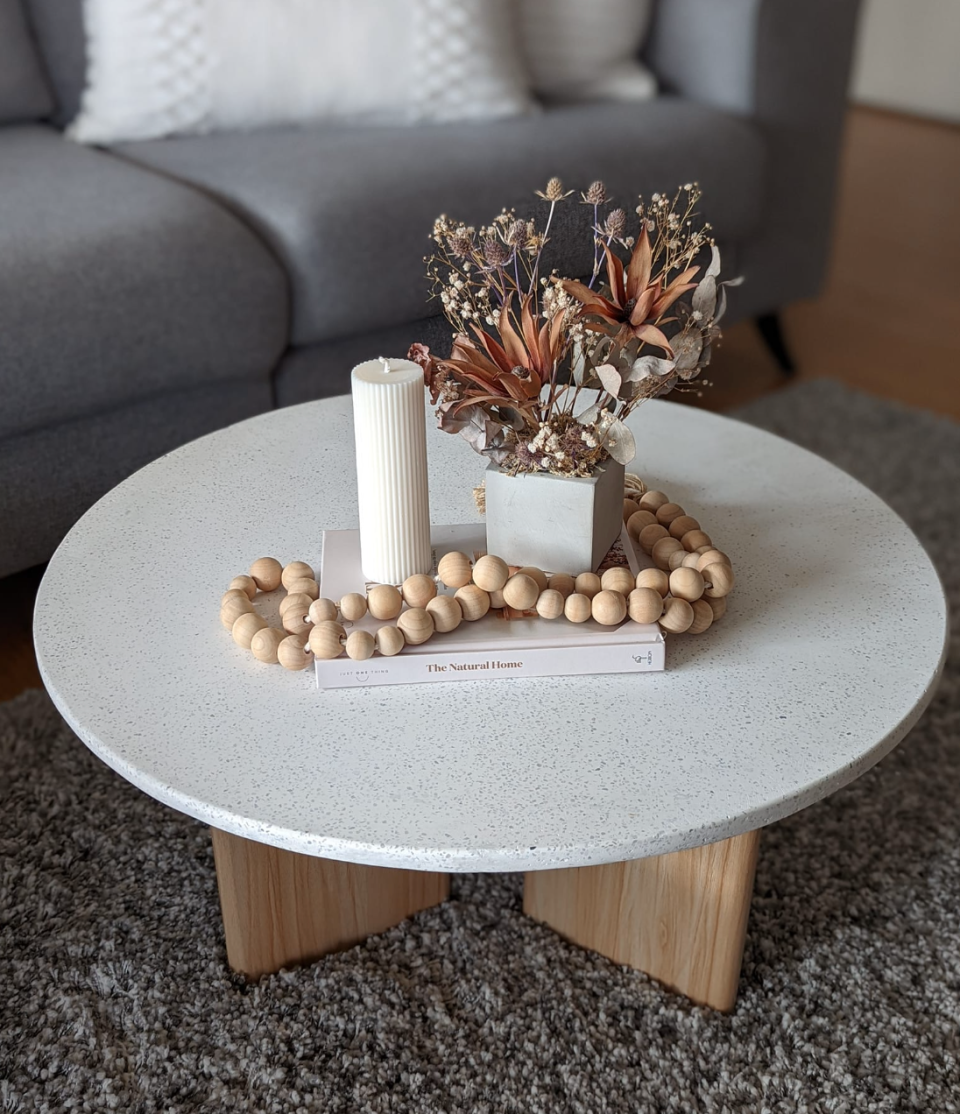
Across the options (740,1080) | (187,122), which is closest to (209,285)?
(187,122)

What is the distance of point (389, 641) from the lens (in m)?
0.85

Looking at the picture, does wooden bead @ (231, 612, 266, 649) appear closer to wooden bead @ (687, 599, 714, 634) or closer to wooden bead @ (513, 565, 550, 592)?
wooden bead @ (513, 565, 550, 592)

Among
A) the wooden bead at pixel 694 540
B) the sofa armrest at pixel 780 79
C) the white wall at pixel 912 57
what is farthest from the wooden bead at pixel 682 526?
the white wall at pixel 912 57

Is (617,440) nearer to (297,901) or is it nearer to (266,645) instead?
(266,645)

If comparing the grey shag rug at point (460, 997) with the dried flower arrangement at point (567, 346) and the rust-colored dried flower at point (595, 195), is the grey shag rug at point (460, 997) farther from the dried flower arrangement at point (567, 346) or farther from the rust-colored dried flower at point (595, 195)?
the rust-colored dried flower at point (595, 195)

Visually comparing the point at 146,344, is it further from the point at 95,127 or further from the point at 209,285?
the point at 95,127

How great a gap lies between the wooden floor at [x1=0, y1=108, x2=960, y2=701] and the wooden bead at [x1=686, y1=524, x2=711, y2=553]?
868 millimetres

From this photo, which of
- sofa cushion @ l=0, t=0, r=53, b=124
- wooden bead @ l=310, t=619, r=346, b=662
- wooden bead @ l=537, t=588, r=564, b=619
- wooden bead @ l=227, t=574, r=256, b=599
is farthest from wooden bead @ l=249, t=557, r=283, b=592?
sofa cushion @ l=0, t=0, r=53, b=124

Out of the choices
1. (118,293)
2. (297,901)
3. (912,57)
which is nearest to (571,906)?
(297,901)

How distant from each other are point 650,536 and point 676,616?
120 millimetres

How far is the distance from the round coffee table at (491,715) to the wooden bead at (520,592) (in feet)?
0.19

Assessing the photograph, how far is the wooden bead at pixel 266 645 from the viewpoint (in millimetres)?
859

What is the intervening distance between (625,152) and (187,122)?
26.7 inches

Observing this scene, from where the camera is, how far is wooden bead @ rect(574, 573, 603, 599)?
89 cm
